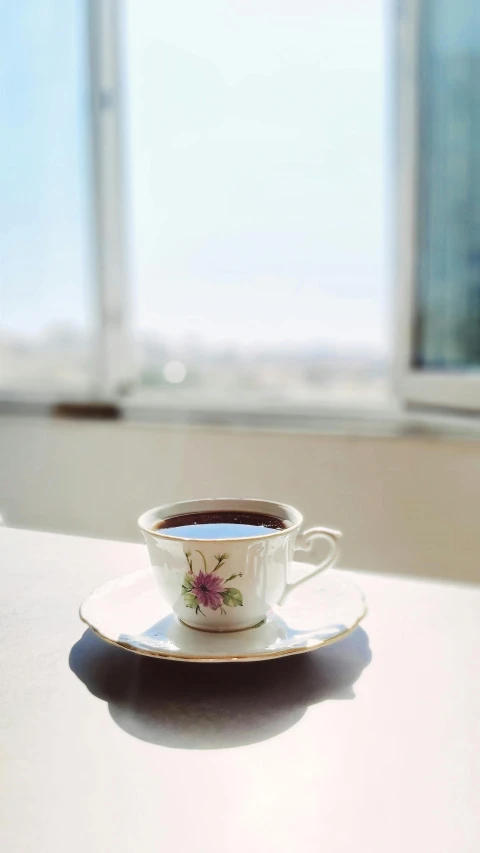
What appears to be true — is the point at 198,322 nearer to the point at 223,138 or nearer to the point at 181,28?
the point at 223,138

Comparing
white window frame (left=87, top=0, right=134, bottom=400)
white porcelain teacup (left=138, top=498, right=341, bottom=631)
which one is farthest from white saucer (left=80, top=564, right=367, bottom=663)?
white window frame (left=87, top=0, right=134, bottom=400)

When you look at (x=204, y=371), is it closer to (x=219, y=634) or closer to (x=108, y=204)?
(x=108, y=204)

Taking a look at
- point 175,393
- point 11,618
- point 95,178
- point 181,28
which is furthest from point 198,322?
point 11,618

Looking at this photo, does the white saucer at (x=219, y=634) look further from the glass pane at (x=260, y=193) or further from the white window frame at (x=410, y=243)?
the glass pane at (x=260, y=193)

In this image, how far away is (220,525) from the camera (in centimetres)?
52

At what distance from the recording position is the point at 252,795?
1.02 ft

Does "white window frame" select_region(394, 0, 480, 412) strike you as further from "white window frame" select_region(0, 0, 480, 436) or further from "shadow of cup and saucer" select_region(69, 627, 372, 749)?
"shadow of cup and saucer" select_region(69, 627, 372, 749)

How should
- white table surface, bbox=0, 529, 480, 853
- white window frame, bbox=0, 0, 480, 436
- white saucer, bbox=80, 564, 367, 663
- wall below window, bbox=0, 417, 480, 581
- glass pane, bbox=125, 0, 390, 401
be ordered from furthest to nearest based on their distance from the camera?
1. glass pane, bbox=125, 0, 390, 401
2. white window frame, bbox=0, 0, 480, 436
3. wall below window, bbox=0, 417, 480, 581
4. white saucer, bbox=80, 564, 367, 663
5. white table surface, bbox=0, 529, 480, 853

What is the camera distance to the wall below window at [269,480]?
1.38 metres

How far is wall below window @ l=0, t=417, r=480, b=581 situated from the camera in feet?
4.51

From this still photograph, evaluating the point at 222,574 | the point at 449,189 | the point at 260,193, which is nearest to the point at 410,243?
the point at 449,189

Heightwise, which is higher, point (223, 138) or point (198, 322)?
point (223, 138)

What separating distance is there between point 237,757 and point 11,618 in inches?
10.4

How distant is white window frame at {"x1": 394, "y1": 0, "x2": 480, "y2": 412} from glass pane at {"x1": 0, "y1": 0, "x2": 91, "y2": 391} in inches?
35.7
